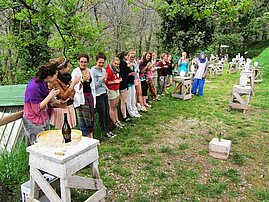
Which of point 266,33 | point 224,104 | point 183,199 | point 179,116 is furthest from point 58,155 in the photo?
point 266,33

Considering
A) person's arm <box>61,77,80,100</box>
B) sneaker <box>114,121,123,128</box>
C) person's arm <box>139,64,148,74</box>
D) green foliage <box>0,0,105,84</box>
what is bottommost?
sneaker <box>114,121,123,128</box>

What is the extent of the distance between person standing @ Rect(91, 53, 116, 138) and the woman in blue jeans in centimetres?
450

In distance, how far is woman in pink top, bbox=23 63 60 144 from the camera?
2.63 metres

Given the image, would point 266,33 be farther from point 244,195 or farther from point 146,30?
point 244,195

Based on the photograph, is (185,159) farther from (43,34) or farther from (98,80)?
(43,34)

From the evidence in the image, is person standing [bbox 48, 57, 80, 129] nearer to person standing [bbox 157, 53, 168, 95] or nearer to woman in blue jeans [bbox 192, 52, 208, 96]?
person standing [bbox 157, 53, 168, 95]

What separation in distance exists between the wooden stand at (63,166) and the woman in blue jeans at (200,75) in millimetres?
6421

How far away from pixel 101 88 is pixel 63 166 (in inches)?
99.5

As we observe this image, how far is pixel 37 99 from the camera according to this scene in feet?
8.66

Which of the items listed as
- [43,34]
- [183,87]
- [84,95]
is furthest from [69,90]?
[183,87]

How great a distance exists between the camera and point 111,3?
10688 mm

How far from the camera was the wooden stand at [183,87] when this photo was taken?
767 centimetres

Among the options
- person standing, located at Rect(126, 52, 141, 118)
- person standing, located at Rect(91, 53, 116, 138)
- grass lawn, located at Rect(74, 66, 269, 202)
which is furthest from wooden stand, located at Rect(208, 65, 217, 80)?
person standing, located at Rect(91, 53, 116, 138)

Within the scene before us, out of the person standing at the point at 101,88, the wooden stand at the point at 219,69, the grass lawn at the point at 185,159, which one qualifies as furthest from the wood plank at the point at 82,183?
the wooden stand at the point at 219,69
